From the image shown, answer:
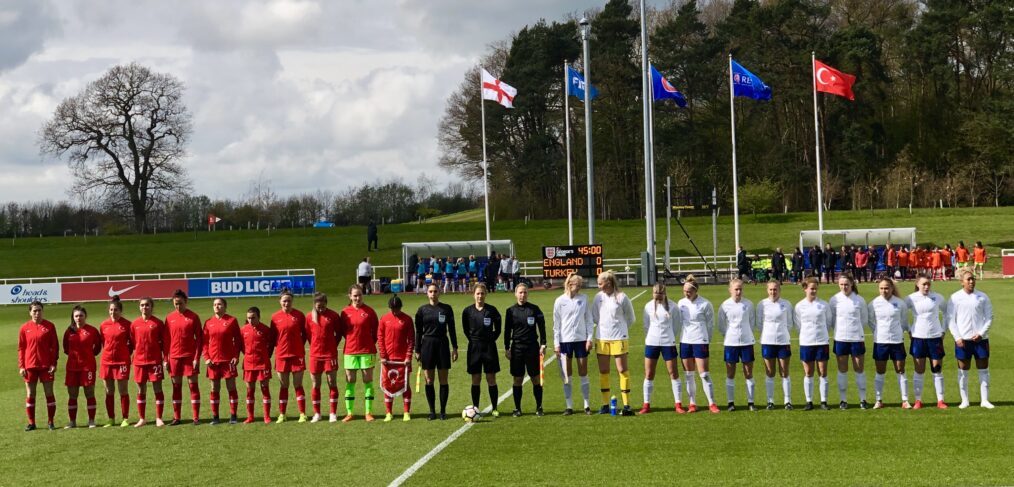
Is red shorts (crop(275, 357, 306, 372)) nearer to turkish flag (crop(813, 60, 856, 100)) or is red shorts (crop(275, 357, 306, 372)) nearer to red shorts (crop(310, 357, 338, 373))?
red shorts (crop(310, 357, 338, 373))

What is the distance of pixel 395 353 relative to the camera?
1351cm

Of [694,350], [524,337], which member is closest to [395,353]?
[524,337]

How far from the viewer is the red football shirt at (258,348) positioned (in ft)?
44.6

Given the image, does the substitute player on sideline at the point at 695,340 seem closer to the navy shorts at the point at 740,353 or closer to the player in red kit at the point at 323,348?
the navy shorts at the point at 740,353

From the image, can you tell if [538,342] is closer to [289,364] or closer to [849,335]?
[289,364]

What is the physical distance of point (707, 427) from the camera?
1229cm

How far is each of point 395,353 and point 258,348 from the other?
177cm

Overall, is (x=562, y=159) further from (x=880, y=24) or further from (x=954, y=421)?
(x=954, y=421)

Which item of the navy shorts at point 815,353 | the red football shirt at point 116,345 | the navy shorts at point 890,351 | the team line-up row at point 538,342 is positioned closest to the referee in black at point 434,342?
the team line-up row at point 538,342

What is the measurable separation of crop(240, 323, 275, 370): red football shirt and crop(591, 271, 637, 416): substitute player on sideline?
13.7 feet

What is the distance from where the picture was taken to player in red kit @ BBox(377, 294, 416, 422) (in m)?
13.4

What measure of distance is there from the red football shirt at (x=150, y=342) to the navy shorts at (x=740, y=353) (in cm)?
728

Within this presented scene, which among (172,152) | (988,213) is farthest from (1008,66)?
(172,152)

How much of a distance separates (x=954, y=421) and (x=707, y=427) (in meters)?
2.85
